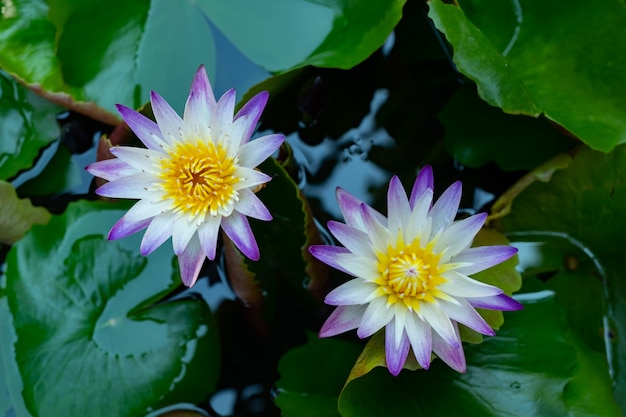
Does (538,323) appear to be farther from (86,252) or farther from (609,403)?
(86,252)

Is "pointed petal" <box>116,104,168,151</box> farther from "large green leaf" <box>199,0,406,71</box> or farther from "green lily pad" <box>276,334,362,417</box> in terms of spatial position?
"green lily pad" <box>276,334,362,417</box>

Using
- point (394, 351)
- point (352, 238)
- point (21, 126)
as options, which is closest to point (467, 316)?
point (394, 351)

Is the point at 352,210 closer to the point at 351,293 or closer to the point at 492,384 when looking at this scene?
the point at 351,293

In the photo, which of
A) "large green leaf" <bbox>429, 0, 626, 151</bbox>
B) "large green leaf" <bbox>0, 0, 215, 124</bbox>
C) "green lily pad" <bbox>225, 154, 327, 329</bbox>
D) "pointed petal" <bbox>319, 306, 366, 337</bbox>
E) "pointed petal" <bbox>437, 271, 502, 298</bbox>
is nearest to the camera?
"pointed petal" <bbox>437, 271, 502, 298</bbox>

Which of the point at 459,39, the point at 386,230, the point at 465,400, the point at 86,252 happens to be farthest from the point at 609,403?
the point at 86,252

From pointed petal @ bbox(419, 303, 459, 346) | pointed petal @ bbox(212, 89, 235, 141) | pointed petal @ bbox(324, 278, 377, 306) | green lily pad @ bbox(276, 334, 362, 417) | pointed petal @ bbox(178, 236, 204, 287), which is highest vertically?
pointed petal @ bbox(212, 89, 235, 141)

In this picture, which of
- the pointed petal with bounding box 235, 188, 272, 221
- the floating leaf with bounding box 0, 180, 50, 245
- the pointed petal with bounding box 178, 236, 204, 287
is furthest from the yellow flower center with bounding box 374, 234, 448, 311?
the floating leaf with bounding box 0, 180, 50, 245
